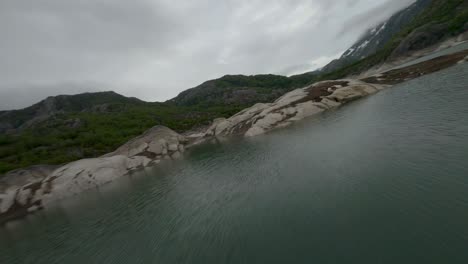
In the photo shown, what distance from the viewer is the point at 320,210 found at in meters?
13.0

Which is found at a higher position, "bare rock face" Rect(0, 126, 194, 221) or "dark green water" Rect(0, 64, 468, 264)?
"bare rock face" Rect(0, 126, 194, 221)

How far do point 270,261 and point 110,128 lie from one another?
152 metres

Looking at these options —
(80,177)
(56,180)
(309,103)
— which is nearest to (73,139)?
(56,180)

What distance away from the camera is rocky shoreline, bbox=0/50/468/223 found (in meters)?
44.9

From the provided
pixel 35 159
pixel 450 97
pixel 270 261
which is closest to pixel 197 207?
pixel 270 261

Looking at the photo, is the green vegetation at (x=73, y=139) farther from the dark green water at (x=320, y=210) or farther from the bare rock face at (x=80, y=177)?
the dark green water at (x=320, y=210)

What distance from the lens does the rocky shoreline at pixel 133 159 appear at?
44.9m

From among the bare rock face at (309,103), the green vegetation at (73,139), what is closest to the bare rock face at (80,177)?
the bare rock face at (309,103)

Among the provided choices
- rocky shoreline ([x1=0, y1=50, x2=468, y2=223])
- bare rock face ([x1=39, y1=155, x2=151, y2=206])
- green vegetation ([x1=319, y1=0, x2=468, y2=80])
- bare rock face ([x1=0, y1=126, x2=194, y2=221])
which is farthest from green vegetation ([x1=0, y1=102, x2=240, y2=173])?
green vegetation ([x1=319, y1=0, x2=468, y2=80])

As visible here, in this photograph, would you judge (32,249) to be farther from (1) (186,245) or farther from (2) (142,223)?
(1) (186,245)

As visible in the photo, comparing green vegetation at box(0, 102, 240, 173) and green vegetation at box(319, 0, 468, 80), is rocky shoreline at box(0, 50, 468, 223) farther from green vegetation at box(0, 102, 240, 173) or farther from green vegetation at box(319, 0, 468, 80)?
green vegetation at box(319, 0, 468, 80)

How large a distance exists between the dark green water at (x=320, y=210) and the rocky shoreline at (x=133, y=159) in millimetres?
19398

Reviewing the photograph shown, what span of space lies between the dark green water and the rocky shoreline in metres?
19.4

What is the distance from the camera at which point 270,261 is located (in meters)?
10.2
